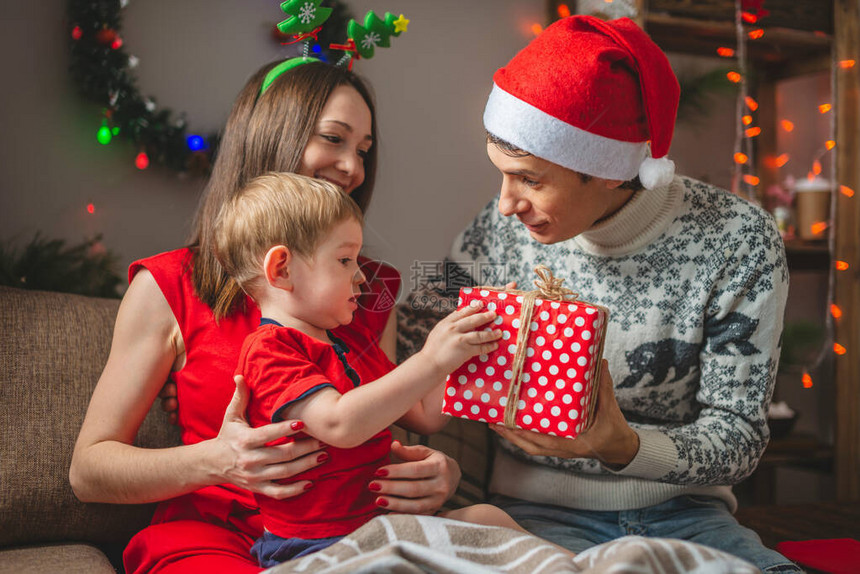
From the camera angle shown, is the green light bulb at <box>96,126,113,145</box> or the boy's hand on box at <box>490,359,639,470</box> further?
the green light bulb at <box>96,126,113,145</box>

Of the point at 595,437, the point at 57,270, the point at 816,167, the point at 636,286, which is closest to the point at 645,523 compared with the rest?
the point at 595,437

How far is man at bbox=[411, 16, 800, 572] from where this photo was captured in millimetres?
1270

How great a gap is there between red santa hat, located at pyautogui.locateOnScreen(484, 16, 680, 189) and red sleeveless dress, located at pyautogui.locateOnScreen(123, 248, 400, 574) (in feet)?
1.73

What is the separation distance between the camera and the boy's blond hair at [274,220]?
1.16 metres

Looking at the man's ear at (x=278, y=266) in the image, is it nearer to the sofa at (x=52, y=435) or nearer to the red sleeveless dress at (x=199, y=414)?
the red sleeveless dress at (x=199, y=414)

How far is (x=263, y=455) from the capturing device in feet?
3.57

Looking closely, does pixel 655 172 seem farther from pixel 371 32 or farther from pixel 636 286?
pixel 371 32

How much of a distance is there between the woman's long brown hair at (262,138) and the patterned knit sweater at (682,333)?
60 centimetres

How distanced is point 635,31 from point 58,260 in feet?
4.65

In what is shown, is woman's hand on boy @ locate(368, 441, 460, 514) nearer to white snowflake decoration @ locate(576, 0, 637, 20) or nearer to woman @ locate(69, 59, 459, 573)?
woman @ locate(69, 59, 459, 573)

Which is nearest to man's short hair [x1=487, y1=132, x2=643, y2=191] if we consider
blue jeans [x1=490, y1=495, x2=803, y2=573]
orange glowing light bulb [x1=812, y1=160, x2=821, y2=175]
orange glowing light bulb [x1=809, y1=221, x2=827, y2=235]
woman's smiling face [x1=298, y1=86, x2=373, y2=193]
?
woman's smiling face [x1=298, y1=86, x2=373, y2=193]

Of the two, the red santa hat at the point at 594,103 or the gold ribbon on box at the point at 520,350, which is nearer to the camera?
the gold ribbon on box at the point at 520,350

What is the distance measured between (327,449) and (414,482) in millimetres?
163

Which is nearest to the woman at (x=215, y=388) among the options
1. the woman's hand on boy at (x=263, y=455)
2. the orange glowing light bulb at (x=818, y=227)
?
the woman's hand on boy at (x=263, y=455)
